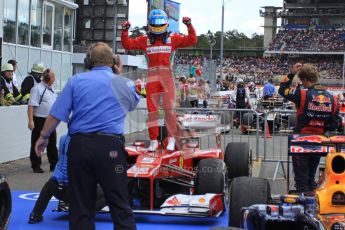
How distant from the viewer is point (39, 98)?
33.0 ft

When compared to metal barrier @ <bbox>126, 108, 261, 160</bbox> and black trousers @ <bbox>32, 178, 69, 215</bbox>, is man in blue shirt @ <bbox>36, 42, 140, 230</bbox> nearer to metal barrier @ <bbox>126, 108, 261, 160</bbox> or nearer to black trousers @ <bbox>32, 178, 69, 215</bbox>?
black trousers @ <bbox>32, 178, 69, 215</bbox>

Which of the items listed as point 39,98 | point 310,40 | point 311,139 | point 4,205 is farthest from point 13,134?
point 310,40

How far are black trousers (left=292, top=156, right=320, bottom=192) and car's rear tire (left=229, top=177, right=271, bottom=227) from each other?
122 centimetres

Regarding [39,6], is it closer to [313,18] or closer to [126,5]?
[126,5]

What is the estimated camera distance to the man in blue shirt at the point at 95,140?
5020mm

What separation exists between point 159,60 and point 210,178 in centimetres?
194

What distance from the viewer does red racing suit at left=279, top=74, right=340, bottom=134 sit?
286 inches

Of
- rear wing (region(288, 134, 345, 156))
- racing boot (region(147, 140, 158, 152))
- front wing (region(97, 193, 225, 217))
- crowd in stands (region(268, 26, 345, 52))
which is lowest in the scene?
front wing (region(97, 193, 225, 217))

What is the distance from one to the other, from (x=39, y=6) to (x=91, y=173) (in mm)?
16470

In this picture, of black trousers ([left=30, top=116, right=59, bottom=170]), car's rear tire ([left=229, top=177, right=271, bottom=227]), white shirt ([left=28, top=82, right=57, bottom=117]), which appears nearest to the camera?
car's rear tire ([left=229, top=177, right=271, bottom=227])

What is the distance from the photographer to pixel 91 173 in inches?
199

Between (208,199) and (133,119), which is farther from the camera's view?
(133,119)

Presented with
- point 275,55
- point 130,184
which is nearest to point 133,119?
point 130,184

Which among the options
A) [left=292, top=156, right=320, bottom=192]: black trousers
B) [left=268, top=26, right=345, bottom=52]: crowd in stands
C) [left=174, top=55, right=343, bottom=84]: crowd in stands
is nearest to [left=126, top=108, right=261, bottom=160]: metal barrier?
[left=292, top=156, right=320, bottom=192]: black trousers
